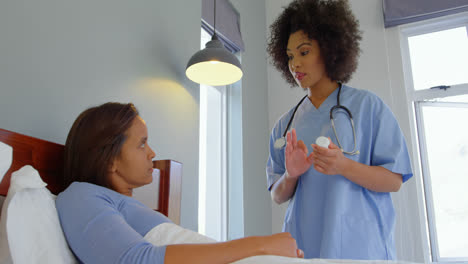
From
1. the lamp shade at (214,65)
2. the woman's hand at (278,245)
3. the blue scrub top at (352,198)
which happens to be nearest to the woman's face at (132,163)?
the woman's hand at (278,245)

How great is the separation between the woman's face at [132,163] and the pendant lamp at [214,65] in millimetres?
650

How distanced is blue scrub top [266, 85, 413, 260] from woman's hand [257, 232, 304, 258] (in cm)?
44

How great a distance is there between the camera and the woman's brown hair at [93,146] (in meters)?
0.84

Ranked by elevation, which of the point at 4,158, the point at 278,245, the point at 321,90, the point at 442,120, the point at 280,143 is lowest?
the point at 278,245

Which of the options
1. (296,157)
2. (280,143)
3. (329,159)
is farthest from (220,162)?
(329,159)

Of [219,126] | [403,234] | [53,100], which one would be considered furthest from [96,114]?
[403,234]

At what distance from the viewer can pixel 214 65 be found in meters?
1.61

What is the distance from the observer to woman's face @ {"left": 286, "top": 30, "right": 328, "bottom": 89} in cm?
126

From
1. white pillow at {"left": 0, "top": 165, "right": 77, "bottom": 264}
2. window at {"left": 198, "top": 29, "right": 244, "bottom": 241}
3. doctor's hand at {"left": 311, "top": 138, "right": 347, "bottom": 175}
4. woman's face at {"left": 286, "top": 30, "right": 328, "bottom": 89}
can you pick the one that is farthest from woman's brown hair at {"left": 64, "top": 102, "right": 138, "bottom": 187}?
window at {"left": 198, "top": 29, "right": 244, "bottom": 241}

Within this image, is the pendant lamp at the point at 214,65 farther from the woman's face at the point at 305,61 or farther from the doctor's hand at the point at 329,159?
the doctor's hand at the point at 329,159

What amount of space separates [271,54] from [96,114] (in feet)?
3.19

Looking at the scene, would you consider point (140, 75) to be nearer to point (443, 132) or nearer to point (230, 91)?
point (230, 91)

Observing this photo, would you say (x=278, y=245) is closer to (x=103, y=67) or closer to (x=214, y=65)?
(x=103, y=67)

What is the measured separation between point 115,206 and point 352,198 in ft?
2.30
